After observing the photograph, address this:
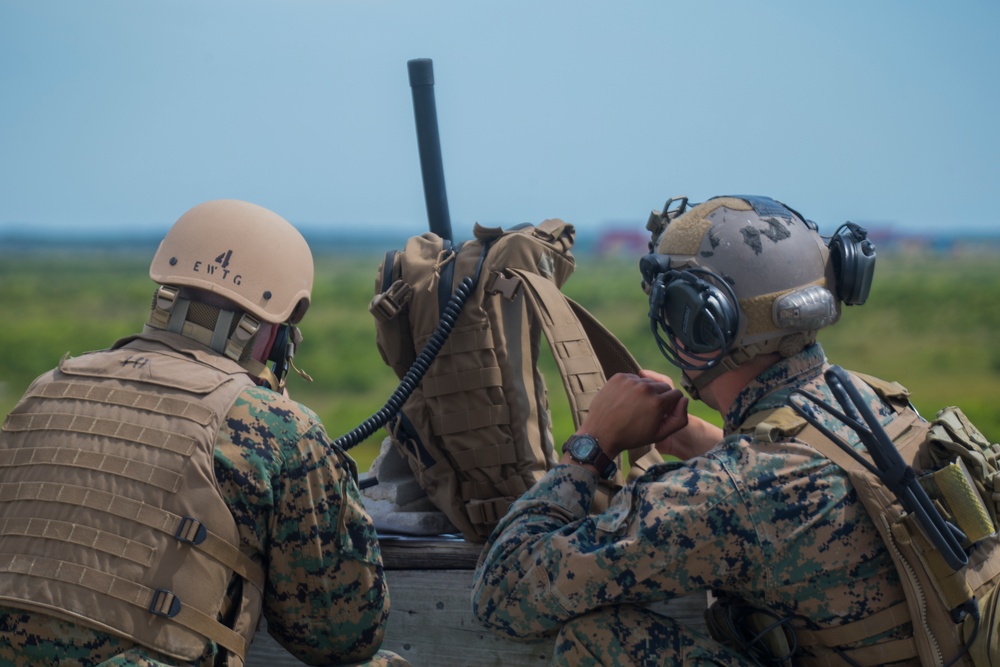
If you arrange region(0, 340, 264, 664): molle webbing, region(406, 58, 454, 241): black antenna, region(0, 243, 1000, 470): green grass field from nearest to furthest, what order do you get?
region(0, 340, 264, 664): molle webbing
region(406, 58, 454, 241): black antenna
region(0, 243, 1000, 470): green grass field

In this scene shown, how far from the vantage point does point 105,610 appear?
10.0 feet

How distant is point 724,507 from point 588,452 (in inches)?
21.6

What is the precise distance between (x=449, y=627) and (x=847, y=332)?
5240 cm

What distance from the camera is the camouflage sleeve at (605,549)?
2.95 meters

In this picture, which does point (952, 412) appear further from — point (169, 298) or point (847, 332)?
point (847, 332)

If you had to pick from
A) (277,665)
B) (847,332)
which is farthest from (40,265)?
(277,665)

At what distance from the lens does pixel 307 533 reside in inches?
131

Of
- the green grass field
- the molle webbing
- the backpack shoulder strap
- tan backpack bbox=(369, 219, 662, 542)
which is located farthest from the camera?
the green grass field

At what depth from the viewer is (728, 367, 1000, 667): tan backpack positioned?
291 cm

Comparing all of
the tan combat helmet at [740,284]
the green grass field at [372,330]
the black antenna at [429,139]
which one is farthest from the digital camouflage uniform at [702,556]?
the green grass field at [372,330]

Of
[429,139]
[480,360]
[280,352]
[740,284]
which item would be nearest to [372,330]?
[429,139]

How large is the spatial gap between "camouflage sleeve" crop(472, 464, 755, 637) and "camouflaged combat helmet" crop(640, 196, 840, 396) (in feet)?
1.33

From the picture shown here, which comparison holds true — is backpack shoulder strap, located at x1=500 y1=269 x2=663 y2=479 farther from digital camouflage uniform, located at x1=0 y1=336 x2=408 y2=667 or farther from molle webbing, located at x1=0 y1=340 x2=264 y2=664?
molle webbing, located at x1=0 y1=340 x2=264 y2=664

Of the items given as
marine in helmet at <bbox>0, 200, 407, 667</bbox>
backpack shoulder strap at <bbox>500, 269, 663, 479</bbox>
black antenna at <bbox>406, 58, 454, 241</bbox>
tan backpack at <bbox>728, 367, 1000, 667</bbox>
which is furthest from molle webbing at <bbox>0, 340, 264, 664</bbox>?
black antenna at <bbox>406, 58, 454, 241</bbox>
